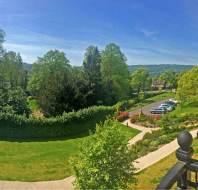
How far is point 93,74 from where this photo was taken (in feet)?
164

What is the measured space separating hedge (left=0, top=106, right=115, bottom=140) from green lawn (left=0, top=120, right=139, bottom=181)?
208 centimetres

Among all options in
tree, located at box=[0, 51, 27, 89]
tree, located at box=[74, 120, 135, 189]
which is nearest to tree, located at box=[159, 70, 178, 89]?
tree, located at box=[0, 51, 27, 89]

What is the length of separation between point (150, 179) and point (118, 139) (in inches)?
230

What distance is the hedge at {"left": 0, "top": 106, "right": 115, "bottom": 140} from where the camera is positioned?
3048cm

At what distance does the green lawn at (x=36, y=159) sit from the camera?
62.1ft

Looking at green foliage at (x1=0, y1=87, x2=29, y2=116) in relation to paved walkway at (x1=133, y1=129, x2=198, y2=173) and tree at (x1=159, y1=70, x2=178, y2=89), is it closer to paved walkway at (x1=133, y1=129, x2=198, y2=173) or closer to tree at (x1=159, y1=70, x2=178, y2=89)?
paved walkway at (x1=133, y1=129, x2=198, y2=173)

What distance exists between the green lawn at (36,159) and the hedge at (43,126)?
6.81 feet

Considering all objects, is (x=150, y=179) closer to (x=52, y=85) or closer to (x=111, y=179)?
(x=111, y=179)

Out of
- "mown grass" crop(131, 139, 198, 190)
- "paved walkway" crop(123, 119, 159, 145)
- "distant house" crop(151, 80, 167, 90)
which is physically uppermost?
"distant house" crop(151, 80, 167, 90)

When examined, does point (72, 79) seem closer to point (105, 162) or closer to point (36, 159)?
point (36, 159)

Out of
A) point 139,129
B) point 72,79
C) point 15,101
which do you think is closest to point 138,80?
point 72,79

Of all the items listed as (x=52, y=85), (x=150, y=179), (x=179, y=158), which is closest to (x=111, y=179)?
(x=150, y=179)

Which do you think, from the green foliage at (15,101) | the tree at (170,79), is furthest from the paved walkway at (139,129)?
the tree at (170,79)

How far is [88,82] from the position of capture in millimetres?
45250
